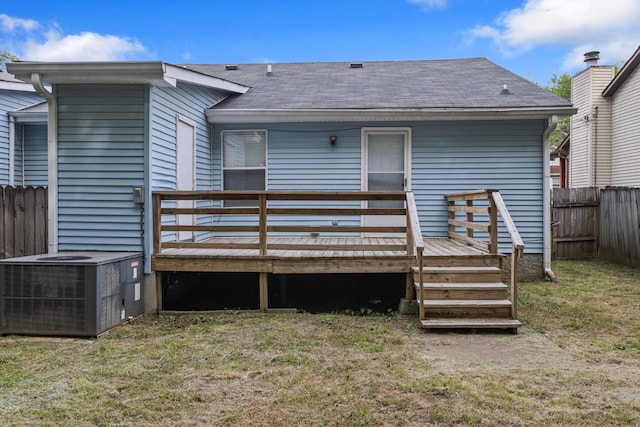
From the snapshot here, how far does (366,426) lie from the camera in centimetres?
266

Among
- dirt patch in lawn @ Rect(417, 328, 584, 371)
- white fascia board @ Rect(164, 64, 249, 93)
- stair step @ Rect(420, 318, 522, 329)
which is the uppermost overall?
white fascia board @ Rect(164, 64, 249, 93)

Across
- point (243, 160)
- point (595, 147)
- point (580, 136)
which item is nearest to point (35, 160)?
point (243, 160)

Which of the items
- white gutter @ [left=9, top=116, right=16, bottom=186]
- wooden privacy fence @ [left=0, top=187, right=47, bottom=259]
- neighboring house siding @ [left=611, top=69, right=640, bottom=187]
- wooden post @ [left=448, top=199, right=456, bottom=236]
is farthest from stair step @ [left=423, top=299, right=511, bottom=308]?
neighboring house siding @ [left=611, top=69, right=640, bottom=187]

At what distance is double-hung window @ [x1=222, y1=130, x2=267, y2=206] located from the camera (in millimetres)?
7762

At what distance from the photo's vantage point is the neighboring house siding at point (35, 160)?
9.49m

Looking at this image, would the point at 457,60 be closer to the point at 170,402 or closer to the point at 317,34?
the point at 170,402

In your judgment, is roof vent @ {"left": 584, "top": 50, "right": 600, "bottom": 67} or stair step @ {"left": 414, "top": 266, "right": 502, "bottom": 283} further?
roof vent @ {"left": 584, "top": 50, "right": 600, "bottom": 67}

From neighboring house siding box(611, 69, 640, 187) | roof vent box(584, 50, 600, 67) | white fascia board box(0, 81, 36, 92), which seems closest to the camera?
white fascia board box(0, 81, 36, 92)

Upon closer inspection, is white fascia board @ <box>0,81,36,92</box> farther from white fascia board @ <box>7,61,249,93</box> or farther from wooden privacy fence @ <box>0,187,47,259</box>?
white fascia board @ <box>7,61,249,93</box>

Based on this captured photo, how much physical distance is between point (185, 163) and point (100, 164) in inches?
49.6

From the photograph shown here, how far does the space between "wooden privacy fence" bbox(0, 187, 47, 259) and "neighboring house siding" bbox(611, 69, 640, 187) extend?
1292 centimetres

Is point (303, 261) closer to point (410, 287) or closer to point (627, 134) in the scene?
point (410, 287)

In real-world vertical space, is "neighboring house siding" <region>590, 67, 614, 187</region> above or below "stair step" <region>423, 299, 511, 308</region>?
above

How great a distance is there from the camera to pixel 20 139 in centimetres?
946
